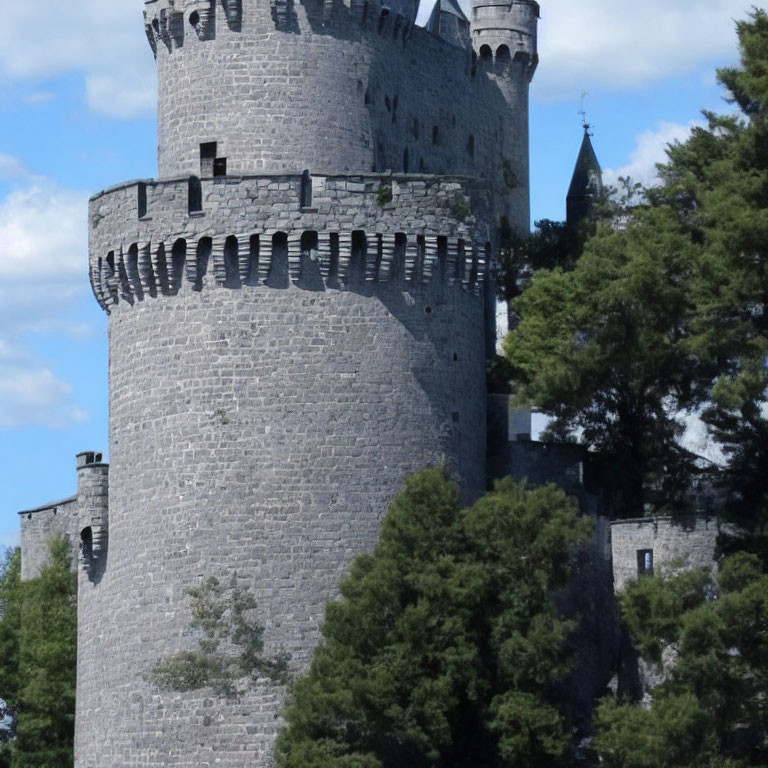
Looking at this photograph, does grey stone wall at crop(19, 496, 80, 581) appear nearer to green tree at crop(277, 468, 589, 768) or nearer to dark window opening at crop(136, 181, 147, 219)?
dark window opening at crop(136, 181, 147, 219)

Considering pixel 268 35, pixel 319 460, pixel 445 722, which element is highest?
pixel 268 35

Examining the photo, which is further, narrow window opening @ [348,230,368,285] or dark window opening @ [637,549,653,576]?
dark window opening @ [637,549,653,576]

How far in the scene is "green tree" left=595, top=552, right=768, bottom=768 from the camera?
54969 mm

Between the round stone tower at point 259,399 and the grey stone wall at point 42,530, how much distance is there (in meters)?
Result: 7.43

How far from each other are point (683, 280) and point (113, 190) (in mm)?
13054

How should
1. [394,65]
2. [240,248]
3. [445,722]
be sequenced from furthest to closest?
1. [394,65]
2. [240,248]
3. [445,722]

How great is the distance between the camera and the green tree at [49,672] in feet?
215

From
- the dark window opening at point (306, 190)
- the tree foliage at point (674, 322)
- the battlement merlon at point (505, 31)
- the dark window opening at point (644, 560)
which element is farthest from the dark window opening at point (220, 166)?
the battlement merlon at point (505, 31)

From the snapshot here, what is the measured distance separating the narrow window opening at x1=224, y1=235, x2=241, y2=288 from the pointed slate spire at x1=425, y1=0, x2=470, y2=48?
1478cm

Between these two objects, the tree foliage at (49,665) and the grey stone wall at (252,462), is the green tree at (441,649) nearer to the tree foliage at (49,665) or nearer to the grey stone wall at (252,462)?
the grey stone wall at (252,462)

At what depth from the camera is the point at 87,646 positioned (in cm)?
6000

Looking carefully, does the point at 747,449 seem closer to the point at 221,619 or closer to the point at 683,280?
the point at 683,280

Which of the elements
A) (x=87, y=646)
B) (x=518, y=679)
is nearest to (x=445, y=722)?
(x=518, y=679)

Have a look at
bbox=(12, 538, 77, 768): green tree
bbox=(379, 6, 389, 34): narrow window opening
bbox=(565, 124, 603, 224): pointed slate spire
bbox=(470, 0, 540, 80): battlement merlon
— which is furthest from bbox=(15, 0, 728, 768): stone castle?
bbox=(565, 124, 603, 224): pointed slate spire
